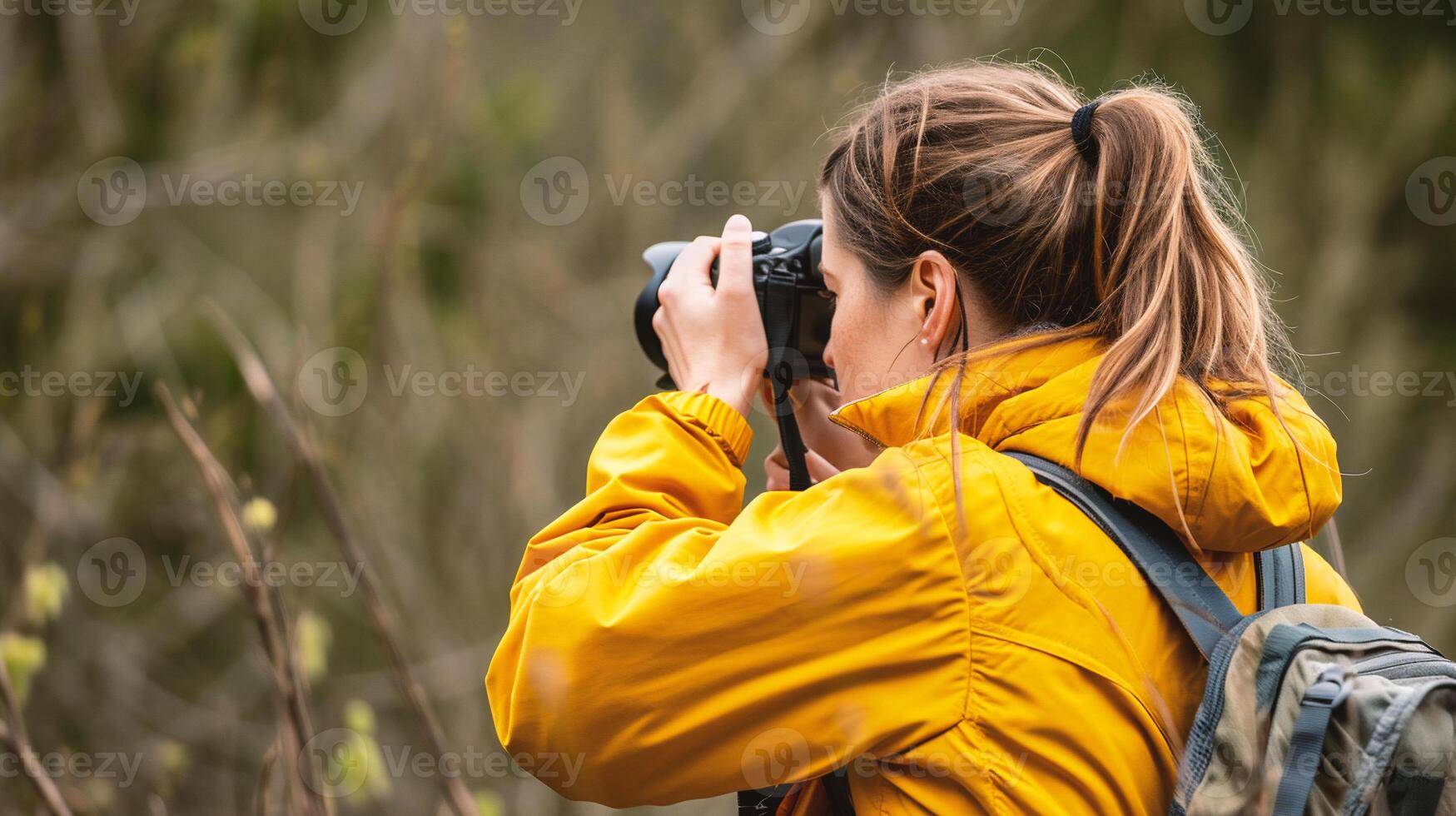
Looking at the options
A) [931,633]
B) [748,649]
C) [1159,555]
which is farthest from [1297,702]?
[748,649]

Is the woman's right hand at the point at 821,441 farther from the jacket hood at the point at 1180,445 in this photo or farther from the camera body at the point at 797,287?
the jacket hood at the point at 1180,445

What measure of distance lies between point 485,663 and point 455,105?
1.42 m

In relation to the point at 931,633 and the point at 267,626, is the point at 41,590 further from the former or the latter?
the point at 931,633

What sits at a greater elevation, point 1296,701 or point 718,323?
point 718,323

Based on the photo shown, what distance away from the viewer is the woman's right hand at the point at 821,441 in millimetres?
1380

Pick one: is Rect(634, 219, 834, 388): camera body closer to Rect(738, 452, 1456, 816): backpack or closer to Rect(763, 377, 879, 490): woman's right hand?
→ Rect(763, 377, 879, 490): woman's right hand

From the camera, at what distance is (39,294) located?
9.54 feet

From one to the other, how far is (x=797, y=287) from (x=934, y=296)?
0.22 m

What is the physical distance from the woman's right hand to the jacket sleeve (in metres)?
0.40

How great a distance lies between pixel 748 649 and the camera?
910mm

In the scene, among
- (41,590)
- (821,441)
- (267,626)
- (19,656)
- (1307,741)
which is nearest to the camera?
(1307,741)

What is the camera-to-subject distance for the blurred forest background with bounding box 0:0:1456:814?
288 cm

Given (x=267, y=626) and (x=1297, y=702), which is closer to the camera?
(x=1297, y=702)

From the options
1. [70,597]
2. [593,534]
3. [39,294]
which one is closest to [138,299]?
[39,294]
